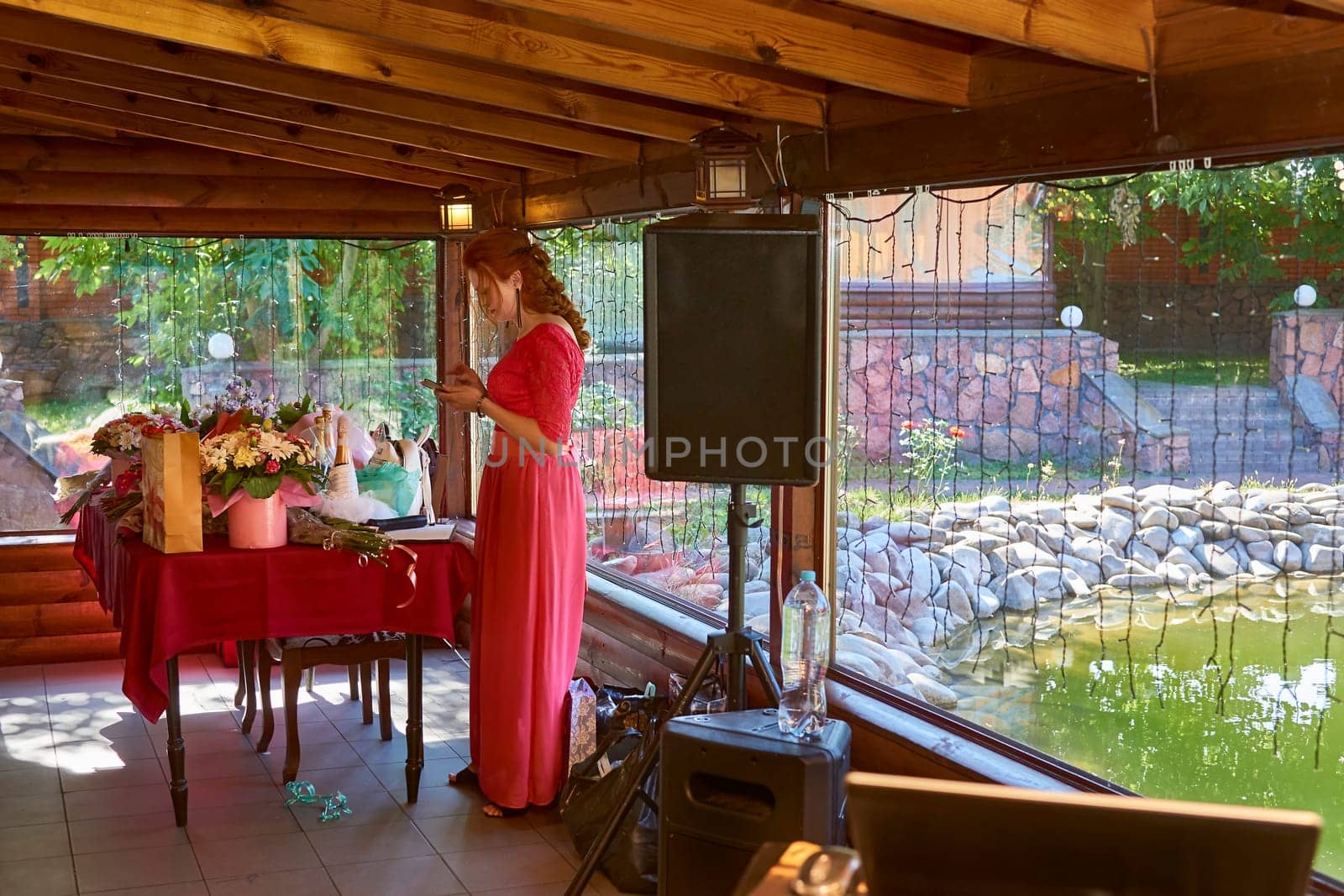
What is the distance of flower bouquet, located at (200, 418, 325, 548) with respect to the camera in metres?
4.24

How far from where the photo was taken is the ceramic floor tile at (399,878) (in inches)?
154

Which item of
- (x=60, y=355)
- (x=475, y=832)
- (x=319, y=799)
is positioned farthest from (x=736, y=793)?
(x=60, y=355)

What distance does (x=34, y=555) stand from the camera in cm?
685

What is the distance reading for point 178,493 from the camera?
13.9ft

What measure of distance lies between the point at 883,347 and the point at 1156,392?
1030mm

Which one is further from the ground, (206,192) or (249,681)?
(206,192)

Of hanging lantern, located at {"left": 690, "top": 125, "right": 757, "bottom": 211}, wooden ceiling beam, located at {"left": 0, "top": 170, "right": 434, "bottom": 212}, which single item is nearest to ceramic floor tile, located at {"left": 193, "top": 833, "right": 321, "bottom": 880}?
hanging lantern, located at {"left": 690, "top": 125, "right": 757, "bottom": 211}

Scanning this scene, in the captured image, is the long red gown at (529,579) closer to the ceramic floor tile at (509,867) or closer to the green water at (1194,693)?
the ceramic floor tile at (509,867)

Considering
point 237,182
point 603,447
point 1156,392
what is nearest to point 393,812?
point 603,447

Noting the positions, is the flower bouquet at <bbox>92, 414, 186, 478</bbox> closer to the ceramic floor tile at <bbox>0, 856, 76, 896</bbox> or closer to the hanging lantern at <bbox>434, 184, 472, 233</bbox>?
the hanging lantern at <bbox>434, 184, 472, 233</bbox>

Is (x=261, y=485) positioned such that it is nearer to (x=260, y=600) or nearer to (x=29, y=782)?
(x=260, y=600)

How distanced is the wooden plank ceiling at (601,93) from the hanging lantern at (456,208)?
13 centimetres

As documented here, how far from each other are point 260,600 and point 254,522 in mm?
251

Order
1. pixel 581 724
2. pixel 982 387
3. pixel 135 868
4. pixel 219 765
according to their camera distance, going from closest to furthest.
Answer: pixel 982 387 < pixel 135 868 < pixel 581 724 < pixel 219 765
